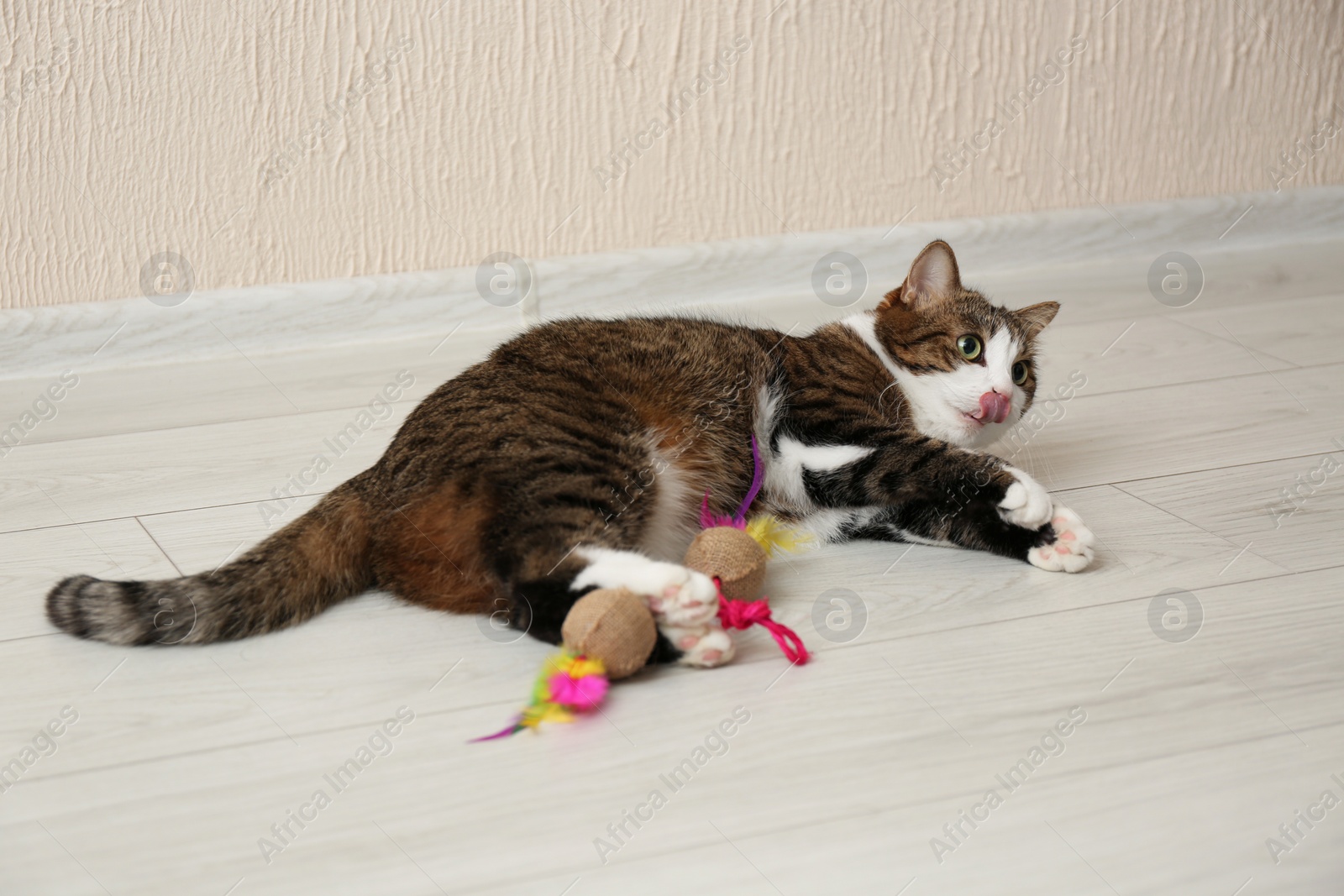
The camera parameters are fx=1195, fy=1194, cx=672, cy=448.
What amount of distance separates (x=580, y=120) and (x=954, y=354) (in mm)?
1311

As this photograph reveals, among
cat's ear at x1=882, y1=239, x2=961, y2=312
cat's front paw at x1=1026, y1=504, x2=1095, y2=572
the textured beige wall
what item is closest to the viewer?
cat's front paw at x1=1026, y1=504, x2=1095, y2=572

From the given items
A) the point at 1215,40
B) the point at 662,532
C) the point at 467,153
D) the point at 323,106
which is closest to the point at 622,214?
the point at 467,153

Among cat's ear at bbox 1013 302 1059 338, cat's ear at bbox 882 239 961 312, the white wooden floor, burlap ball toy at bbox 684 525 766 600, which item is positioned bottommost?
the white wooden floor

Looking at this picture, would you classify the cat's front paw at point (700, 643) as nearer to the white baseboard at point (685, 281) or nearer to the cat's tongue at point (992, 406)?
the cat's tongue at point (992, 406)

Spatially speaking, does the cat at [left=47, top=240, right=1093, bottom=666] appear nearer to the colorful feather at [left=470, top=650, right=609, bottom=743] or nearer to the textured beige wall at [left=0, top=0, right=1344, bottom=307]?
the colorful feather at [left=470, top=650, right=609, bottom=743]

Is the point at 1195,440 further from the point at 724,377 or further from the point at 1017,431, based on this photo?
the point at 724,377

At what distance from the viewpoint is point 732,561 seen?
1508mm

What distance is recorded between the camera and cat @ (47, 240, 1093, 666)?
1.42 meters

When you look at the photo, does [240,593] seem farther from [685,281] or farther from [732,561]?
[685,281]

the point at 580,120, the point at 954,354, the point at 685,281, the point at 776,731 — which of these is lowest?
the point at 776,731

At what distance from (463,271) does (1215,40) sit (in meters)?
2.08

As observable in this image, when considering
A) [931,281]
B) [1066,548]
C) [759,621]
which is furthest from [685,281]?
[759,621]

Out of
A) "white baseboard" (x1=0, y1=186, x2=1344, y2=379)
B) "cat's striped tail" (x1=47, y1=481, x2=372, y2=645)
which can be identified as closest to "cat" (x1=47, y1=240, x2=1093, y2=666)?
"cat's striped tail" (x1=47, y1=481, x2=372, y2=645)

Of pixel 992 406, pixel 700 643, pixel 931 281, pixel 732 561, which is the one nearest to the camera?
pixel 700 643
